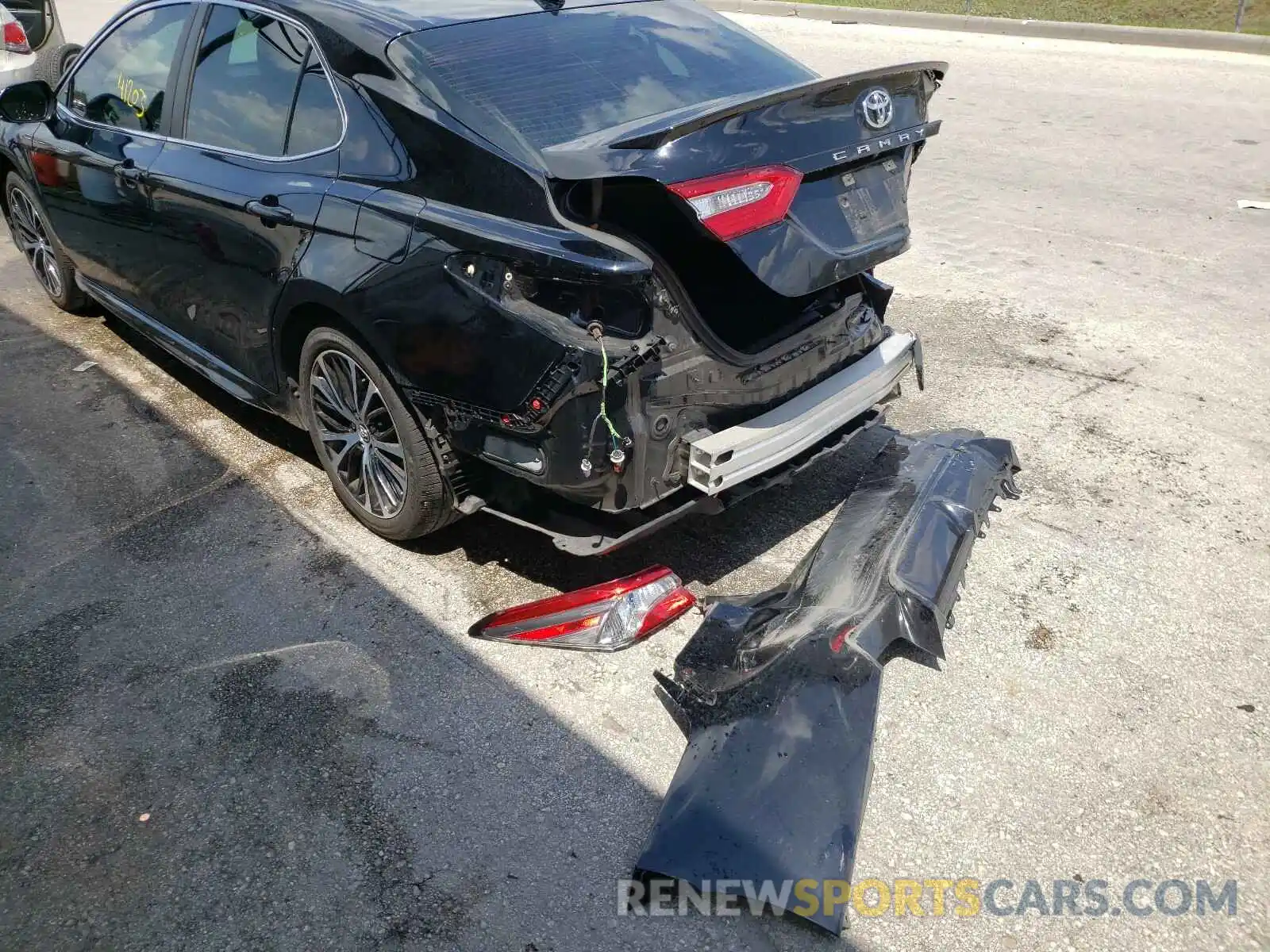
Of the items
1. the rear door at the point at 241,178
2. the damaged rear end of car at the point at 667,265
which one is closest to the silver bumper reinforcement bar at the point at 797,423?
the damaged rear end of car at the point at 667,265

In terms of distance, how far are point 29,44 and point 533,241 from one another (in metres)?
8.19

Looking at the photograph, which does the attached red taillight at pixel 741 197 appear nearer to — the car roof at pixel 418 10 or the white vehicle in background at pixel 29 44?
the car roof at pixel 418 10

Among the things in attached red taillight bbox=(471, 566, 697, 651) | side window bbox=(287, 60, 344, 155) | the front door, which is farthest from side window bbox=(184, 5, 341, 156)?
attached red taillight bbox=(471, 566, 697, 651)

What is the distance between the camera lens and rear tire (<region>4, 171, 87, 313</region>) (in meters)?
5.50

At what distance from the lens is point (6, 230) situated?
25.0ft

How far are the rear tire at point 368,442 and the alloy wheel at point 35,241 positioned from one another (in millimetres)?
2884

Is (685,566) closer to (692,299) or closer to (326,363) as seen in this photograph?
(692,299)

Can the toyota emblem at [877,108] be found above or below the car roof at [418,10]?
below

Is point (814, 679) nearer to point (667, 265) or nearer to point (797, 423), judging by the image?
point (797, 423)

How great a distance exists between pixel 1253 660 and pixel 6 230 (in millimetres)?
8349

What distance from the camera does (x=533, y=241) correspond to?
9.14 feet

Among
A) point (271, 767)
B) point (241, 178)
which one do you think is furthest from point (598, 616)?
point (241, 178)

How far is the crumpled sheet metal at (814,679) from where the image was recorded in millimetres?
2402

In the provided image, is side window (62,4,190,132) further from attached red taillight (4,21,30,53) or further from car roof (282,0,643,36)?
attached red taillight (4,21,30,53)
